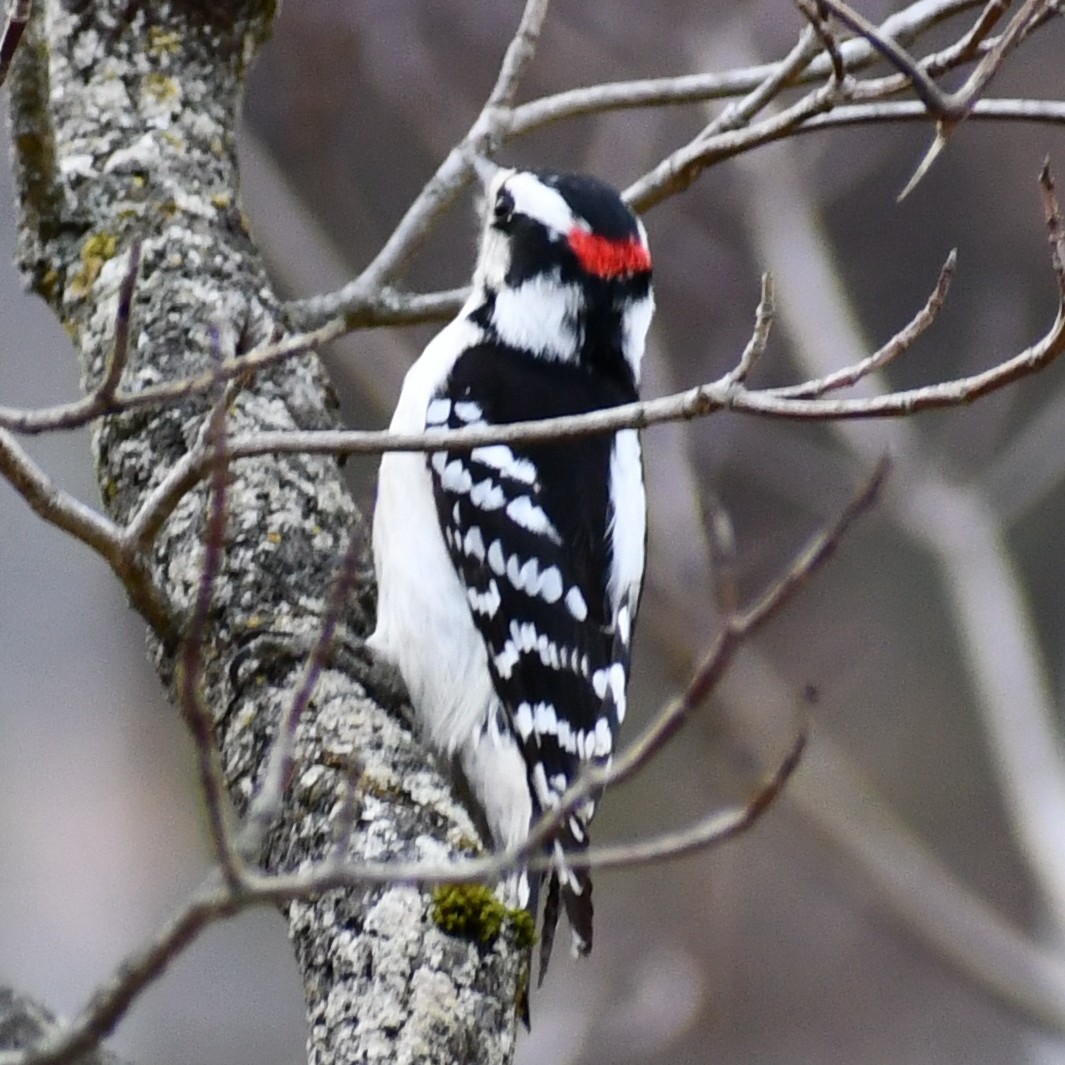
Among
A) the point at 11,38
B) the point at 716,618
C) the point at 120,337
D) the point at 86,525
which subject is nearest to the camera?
the point at 120,337

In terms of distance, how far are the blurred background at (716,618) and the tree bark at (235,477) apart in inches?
48.7

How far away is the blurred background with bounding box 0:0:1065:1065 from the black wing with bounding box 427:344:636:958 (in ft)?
2.47

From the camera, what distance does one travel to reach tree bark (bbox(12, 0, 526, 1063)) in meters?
2.36

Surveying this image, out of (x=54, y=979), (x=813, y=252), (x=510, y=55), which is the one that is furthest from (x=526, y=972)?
(x=54, y=979)

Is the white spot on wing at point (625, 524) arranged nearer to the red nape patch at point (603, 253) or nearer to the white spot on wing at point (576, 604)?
the white spot on wing at point (576, 604)

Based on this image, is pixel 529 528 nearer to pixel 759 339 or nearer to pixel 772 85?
pixel 772 85

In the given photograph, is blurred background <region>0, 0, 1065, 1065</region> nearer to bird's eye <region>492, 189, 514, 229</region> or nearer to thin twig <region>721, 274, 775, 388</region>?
bird's eye <region>492, 189, 514, 229</region>

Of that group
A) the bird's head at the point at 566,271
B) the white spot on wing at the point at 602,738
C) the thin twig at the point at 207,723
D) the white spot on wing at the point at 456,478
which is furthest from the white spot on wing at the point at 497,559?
the thin twig at the point at 207,723

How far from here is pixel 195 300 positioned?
314 cm

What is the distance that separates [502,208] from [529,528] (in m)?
0.74


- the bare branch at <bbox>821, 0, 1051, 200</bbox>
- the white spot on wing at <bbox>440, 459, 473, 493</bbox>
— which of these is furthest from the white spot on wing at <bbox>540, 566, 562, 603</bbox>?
Result: the bare branch at <bbox>821, 0, 1051, 200</bbox>

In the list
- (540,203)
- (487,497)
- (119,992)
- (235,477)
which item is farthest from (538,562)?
(119,992)

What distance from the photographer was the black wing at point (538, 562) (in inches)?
121

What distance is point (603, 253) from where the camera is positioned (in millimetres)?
3443
